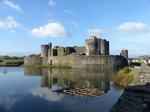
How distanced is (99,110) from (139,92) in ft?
8.18

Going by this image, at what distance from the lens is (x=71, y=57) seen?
3784cm

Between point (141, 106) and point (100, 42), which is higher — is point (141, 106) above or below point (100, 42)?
below

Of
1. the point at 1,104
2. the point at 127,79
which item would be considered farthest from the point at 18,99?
the point at 127,79

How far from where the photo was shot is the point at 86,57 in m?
35.1

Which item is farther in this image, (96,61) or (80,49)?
(80,49)

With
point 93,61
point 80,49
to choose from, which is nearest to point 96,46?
point 93,61

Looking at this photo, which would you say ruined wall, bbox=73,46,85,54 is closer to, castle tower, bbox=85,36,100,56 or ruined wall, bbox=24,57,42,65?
castle tower, bbox=85,36,100,56

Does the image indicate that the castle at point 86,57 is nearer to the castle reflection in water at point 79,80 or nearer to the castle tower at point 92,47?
the castle tower at point 92,47

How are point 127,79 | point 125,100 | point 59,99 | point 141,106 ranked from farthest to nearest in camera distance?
point 127,79, point 59,99, point 125,100, point 141,106

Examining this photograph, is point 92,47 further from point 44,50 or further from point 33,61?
point 33,61

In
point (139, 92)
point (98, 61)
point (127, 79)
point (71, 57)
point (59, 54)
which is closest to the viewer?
point (139, 92)

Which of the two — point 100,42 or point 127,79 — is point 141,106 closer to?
point 127,79

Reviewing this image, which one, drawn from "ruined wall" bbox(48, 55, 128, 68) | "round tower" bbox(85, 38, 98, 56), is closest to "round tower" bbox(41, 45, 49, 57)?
"ruined wall" bbox(48, 55, 128, 68)

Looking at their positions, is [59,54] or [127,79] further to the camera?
[59,54]
